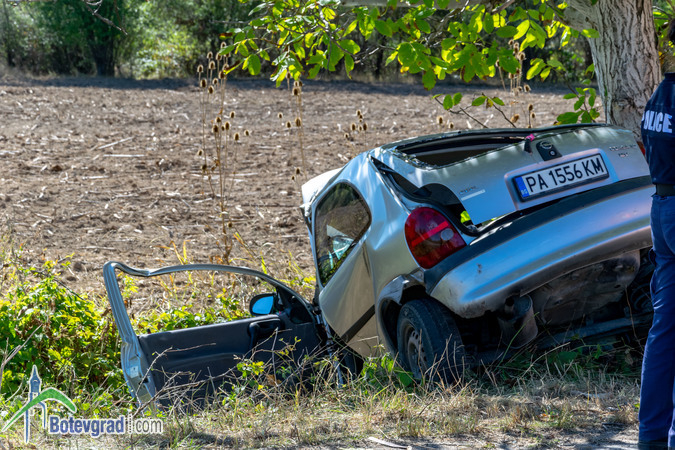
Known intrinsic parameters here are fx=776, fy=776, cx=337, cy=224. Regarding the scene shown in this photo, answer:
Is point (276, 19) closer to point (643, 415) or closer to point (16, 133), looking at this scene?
point (643, 415)

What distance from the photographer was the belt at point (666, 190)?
10.5 ft

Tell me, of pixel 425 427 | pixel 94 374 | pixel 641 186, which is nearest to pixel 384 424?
pixel 425 427

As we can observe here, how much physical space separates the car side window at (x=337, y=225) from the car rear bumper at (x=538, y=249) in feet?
2.68

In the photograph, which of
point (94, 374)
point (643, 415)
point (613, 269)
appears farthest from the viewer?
point (94, 374)

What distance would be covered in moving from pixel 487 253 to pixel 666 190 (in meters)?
1.07

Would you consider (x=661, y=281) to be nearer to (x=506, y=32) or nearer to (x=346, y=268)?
(x=346, y=268)

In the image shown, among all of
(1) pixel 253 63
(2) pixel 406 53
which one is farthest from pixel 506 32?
(1) pixel 253 63

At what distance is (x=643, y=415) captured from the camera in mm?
3344

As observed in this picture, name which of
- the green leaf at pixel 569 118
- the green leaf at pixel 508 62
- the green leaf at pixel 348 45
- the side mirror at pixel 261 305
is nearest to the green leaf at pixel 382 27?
the green leaf at pixel 348 45

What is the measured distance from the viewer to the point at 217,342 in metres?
5.28

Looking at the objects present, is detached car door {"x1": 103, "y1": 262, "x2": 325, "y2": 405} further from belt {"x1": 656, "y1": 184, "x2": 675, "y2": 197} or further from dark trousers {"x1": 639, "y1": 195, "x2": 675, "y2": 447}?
belt {"x1": 656, "y1": 184, "x2": 675, "y2": 197}

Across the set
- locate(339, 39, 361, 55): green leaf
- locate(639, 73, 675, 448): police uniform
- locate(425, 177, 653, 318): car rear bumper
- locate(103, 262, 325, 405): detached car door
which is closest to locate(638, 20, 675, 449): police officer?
locate(639, 73, 675, 448): police uniform

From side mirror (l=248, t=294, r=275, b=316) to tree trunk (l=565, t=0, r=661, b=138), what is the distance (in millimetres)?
3351

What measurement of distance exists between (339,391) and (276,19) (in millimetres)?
3407
